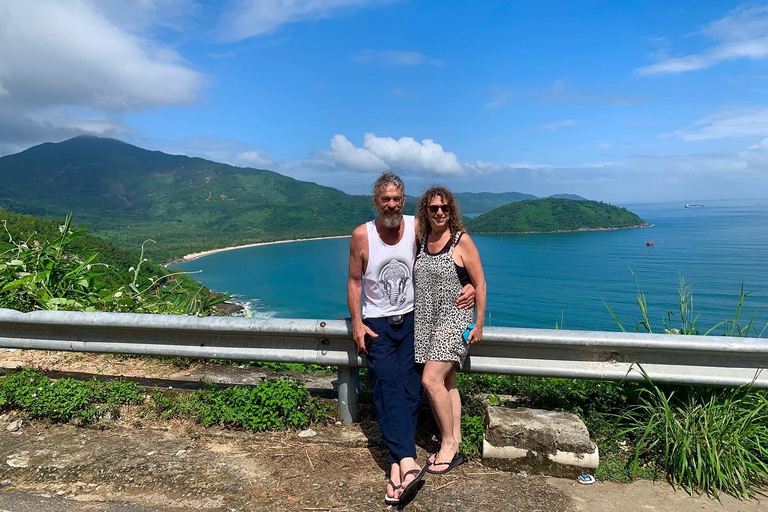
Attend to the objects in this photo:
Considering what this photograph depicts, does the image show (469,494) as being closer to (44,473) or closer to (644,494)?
(644,494)

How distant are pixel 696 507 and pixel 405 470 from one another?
1.44 meters

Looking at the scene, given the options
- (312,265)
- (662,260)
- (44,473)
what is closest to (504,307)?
(662,260)

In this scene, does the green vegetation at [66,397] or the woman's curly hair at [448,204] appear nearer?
the woman's curly hair at [448,204]

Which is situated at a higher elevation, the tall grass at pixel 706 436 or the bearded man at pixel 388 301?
the bearded man at pixel 388 301

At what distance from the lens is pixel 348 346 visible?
10.5 feet

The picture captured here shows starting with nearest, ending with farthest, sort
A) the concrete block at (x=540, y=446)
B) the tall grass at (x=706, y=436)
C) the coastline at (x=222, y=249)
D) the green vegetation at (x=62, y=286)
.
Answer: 1. the tall grass at (x=706, y=436)
2. the concrete block at (x=540, y=446)
3. the green vegetation at (x=62, y=286)
4. the coastline at (x=222, y=249)

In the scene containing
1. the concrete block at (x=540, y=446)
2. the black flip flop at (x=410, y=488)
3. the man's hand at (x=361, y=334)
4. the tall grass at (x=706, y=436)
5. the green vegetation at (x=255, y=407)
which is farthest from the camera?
the green vegetation at (x=255, y=407)

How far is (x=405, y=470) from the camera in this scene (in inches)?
104

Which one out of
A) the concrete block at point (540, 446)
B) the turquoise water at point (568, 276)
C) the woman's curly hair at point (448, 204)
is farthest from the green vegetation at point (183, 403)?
the turquoise water at point (568, 276)

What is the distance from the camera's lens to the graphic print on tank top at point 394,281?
2902mm

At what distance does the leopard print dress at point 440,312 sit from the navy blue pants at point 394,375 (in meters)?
0.10

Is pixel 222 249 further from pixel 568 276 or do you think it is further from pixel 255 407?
pixel 255 407

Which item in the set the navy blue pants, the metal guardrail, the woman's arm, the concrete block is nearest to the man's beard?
the woman's arm

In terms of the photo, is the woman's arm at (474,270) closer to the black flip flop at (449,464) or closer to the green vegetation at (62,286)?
the black flip flop at (449,464)
